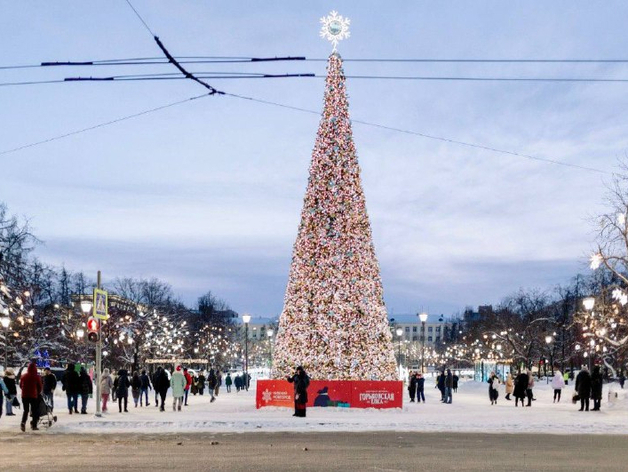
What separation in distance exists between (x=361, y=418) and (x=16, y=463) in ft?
47.5

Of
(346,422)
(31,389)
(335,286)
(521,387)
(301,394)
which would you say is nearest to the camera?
(31,389)

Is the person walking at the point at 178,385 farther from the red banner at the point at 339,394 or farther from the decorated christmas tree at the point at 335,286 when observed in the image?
the decorated christmas tree at the point at 335,286

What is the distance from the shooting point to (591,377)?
103ft

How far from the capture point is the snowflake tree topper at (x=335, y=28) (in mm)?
35062

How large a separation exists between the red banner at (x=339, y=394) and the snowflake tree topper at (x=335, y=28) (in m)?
13.4

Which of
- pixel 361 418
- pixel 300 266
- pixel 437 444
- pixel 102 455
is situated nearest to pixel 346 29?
pixel 300 266

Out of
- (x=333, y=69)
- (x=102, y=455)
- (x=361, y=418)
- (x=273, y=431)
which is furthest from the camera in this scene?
(x=333, y=69)

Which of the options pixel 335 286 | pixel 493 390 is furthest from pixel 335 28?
pixel 493 390

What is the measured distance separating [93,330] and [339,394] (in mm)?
9479

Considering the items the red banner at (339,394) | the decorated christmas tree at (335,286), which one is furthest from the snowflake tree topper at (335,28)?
the red banner at (339,394)

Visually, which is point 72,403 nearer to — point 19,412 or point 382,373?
point 19,412

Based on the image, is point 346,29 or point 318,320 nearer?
Answer: point 318,320

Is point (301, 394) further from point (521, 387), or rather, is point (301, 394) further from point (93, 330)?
point (521, 387)

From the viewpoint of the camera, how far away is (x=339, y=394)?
31.3m
